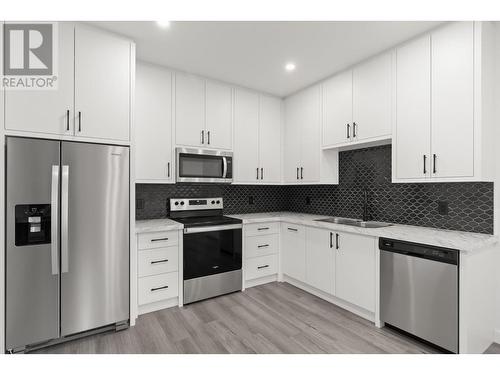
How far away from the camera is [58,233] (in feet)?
6.20

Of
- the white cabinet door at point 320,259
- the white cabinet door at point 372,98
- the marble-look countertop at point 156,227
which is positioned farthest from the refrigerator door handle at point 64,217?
the white cabinet door at point 372,98

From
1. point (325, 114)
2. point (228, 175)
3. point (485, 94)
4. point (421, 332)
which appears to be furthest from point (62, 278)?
point (485, 94)

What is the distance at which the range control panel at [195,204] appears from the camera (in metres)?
3.16

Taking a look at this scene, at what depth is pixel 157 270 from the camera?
254cm

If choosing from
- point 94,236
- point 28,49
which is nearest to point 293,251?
point 94,236

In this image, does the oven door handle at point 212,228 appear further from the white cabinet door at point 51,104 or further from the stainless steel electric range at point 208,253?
the white cabinet door at point 51,104

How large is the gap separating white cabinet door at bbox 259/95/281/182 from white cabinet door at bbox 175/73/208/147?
896mm

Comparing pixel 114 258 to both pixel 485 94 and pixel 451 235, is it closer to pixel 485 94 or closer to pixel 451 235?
pixel 451 235

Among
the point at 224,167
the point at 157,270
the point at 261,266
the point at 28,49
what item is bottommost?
the point at 261,266

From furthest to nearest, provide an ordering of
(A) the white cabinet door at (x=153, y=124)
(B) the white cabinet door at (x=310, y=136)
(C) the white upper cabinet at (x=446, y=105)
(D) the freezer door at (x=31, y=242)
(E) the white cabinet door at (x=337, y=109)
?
1. (B) the white cabinet door at (x=310, y=136)
2. (E) the white cabinet door at (x=337, y=109)
3. (A) the white cabinet door at (x=153, y=124)
4. (C) the white upper cabinet at (x=446, y=105)
5. (D) the freezer door at (x=31, y=242)

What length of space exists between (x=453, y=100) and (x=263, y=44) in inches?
66.3

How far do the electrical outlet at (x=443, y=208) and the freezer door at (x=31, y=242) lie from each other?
10.9 ft

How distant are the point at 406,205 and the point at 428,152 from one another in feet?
2.33

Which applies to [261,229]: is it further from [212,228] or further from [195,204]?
[195,204]
